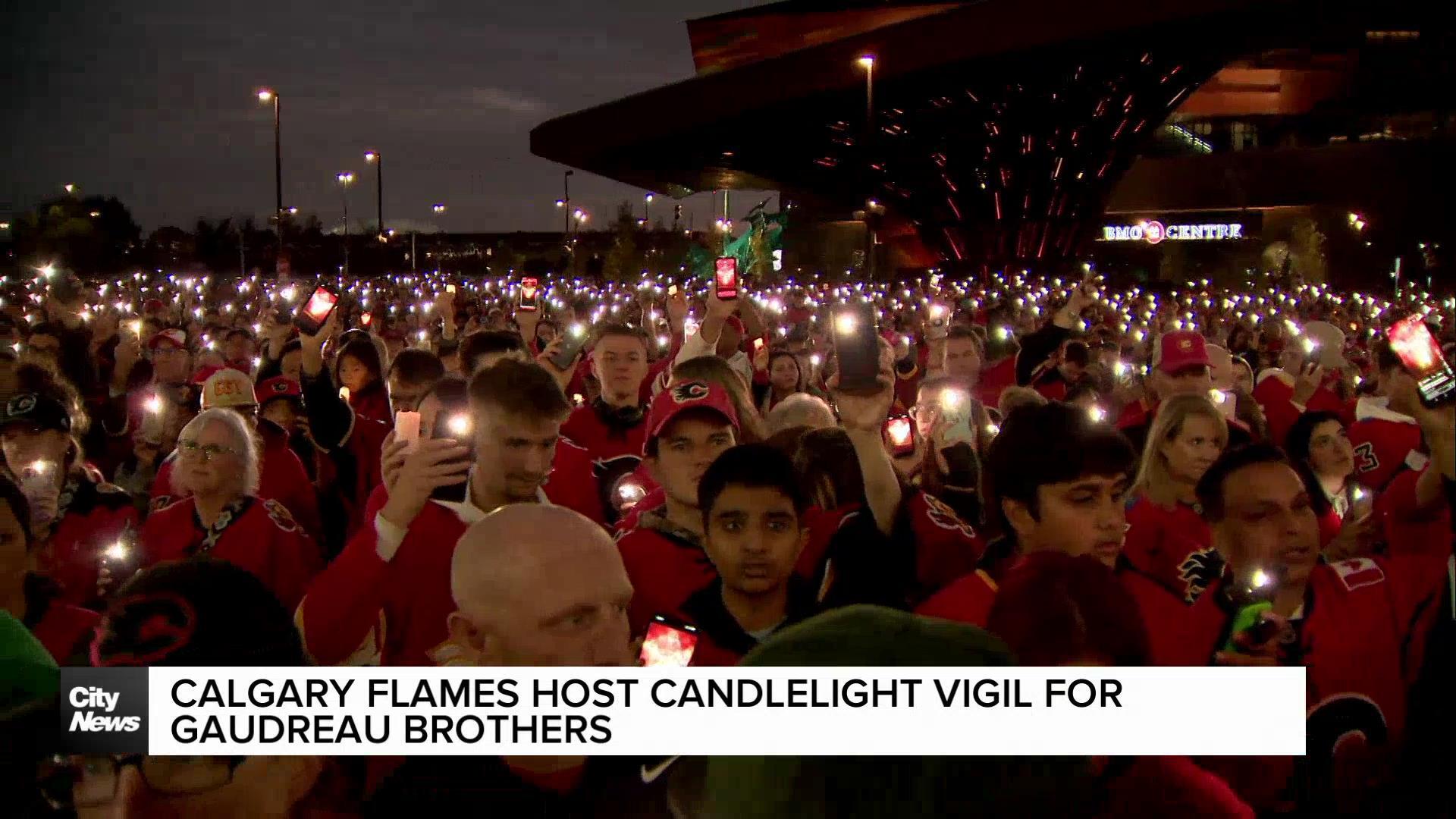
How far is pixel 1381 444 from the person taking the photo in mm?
5879

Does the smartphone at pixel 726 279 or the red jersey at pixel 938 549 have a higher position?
the smartphone at pixel 726 279

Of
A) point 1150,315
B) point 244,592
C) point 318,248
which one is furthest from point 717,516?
point 318,248

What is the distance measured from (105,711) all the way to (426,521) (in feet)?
4.63

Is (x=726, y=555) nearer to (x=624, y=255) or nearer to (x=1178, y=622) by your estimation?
(x=1178, y=622)

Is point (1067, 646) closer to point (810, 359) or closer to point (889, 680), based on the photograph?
point (889, 680)

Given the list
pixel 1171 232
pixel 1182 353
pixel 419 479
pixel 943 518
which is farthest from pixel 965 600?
pixel 1171 232

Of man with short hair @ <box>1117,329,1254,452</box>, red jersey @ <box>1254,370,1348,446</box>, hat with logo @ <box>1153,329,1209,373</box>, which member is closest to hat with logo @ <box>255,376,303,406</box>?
man with short hair @ <box>1117,329,1254,452</box>

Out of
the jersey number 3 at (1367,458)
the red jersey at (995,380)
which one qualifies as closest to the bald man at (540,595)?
the jersey number 3 at (1367,458)

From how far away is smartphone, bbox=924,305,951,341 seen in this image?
9.12 meters

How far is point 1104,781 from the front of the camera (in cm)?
187

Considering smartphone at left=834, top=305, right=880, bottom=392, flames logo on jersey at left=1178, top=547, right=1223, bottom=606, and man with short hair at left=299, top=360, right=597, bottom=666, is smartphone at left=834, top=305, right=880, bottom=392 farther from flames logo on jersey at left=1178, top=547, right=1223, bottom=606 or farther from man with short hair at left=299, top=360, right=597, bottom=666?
flames logo on jersey at left=1178, top=547, right=1223, bottom=606

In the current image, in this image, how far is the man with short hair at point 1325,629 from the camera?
3.01 m

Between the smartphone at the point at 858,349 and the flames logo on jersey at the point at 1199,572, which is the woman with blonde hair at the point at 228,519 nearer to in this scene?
the smartphone at the point at 858,349

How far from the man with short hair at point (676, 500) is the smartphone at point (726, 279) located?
8.03ft
